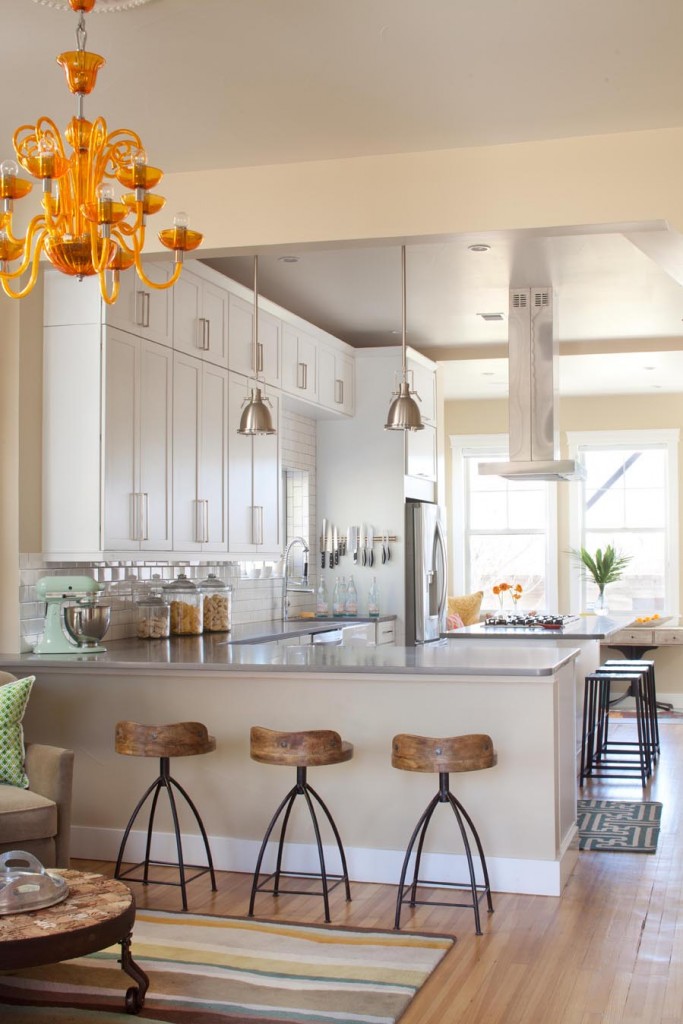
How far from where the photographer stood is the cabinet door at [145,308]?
204 inches

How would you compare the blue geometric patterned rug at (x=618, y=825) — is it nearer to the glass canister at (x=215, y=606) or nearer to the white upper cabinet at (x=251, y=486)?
the glass canister at (x=215, y=606)

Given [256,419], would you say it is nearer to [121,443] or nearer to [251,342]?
[121,443]

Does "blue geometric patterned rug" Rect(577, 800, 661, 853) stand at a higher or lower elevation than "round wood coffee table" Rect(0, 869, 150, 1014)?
lower

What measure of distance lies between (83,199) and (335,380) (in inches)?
190

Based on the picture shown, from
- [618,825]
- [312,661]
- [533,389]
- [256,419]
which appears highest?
[533,389]

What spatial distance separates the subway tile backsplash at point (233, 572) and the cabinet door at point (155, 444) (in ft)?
0.61

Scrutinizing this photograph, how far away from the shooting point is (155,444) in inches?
215

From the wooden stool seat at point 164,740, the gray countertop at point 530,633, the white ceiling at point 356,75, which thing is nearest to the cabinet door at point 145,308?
the white ceiling at point 356,75

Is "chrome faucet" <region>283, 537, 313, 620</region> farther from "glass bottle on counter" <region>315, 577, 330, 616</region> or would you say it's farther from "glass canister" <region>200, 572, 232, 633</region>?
"glass canister" <region>200, 572, 232, 633</region>

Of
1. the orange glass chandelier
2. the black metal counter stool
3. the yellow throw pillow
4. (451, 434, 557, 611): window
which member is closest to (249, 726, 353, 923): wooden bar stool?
the orange glass chandelier

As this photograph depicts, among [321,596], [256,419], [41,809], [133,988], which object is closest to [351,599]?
[321,596]

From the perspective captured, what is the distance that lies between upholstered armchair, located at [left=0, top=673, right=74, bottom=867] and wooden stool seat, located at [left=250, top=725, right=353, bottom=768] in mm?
716

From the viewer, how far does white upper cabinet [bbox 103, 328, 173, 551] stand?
16.6 feet

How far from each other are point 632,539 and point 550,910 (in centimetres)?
702
